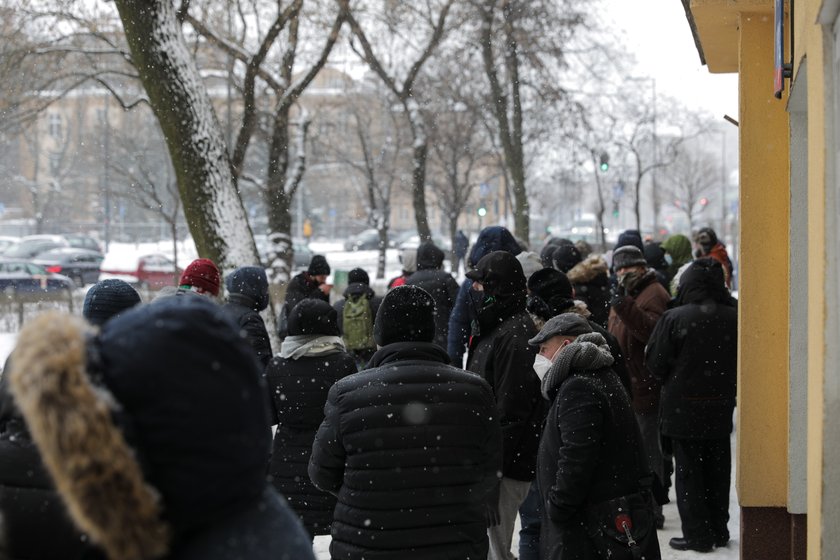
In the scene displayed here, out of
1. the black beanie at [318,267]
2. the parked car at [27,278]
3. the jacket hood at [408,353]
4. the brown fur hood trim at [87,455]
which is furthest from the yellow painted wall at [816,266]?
the parked car at [27,278]

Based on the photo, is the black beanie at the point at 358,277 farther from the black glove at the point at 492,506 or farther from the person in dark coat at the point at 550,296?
the black glove at the point at 492,506

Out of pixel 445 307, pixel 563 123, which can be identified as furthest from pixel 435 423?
pixel 563 123

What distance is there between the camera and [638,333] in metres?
8.44

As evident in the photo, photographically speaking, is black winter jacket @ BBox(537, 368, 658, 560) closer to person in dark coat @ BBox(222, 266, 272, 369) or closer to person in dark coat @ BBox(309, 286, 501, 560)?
person in dark coat @ BBox(309, 286, 501, 560)

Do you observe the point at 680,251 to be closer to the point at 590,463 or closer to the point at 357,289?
the point at 357,289

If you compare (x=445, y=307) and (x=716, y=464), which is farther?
(x=445, y=307)

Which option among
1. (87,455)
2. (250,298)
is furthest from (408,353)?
(250,298)

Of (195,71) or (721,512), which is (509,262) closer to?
(721,512)

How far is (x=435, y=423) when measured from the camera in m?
4.16

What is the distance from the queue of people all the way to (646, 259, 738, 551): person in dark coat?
1 cm

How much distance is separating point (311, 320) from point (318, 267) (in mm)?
5670

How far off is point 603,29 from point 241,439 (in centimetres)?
2462

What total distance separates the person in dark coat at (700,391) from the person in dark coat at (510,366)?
1774 mm

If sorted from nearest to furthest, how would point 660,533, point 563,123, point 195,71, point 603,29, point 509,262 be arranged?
point 509,262 → point 660,533 → point 195,71 → point 603,29 → point 563,123
